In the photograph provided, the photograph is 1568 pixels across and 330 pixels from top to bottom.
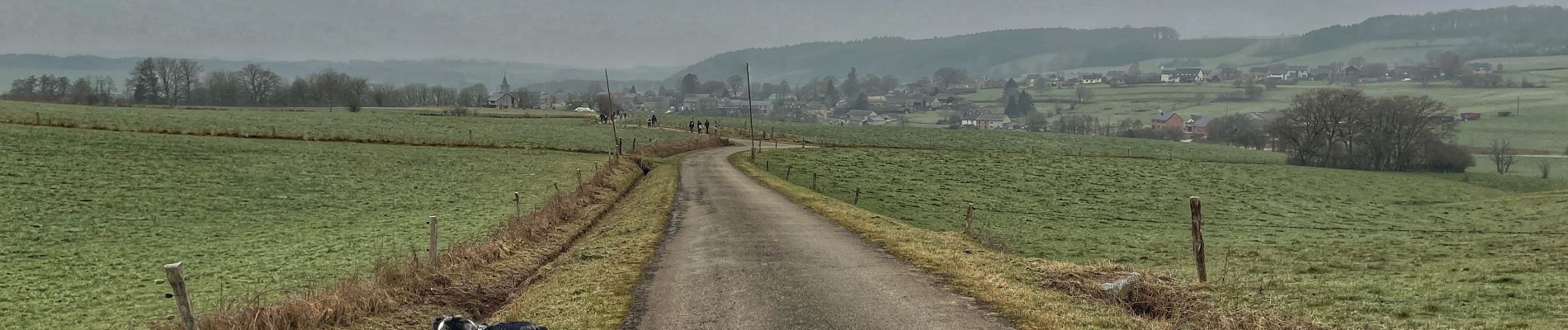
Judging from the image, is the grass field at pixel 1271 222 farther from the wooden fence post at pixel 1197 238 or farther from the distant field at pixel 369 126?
the distant field at pixel 369 126

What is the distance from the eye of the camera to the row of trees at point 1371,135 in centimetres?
9019

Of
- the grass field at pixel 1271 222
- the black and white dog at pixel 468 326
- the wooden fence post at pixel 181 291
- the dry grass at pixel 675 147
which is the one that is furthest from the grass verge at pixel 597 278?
the dry grass at pixel 675 147

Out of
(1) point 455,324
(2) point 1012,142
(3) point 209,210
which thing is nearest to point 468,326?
(1) point 455,324

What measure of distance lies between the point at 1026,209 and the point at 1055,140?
3202 inches

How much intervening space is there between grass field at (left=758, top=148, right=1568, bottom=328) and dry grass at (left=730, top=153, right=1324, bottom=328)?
1.66 meters

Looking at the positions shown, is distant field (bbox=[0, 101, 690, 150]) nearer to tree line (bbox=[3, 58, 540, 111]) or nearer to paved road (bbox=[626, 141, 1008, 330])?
paved road (bbox=[626, 141, 1008, 330])

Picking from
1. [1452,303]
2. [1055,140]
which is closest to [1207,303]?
[1452,303]

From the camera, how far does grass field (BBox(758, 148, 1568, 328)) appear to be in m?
16.4

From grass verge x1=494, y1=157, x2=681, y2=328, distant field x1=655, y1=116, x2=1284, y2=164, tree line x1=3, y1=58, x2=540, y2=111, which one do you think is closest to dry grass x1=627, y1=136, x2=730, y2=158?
distant field x1=655, y1=116, x2=1284, y2=164

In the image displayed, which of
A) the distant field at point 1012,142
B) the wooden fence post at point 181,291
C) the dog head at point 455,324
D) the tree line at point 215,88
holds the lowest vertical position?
the distant field at point 1012,142

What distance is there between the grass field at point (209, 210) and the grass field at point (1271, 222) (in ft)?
61.9

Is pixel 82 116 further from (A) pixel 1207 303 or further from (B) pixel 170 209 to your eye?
(A) pixel 1207 303

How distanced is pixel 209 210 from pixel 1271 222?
47.7m

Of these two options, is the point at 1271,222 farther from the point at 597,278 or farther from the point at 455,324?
the point at 455,324
